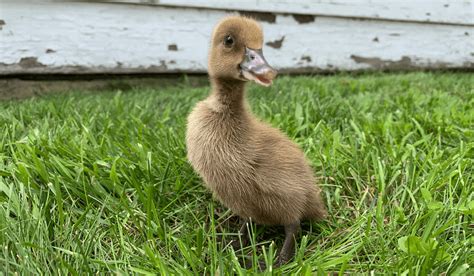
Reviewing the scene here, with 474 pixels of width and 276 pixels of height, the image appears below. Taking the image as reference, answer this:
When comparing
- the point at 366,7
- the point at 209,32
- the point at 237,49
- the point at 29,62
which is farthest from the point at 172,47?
the point at 237,49

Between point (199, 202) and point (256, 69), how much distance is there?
0.54 m

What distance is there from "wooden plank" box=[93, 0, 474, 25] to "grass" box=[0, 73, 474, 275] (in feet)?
5.76

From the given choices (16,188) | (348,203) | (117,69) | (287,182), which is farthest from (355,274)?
(117,69)

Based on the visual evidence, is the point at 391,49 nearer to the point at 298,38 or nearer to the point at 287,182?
the point at 298,38

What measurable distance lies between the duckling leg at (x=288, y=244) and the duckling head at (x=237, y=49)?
446 millimetres

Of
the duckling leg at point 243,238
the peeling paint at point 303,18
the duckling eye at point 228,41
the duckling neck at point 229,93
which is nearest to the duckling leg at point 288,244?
the duckling leg at point 243,238

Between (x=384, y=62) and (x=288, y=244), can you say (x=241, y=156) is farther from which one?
(x=384, y=62)

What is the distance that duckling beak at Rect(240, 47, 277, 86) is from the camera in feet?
3.74

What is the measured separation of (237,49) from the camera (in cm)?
125

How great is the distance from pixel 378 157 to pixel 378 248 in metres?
0.47

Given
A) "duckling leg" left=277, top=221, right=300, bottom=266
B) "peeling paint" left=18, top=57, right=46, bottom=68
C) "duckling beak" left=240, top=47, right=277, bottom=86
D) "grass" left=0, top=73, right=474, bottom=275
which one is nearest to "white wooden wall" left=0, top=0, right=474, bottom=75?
"peeling paint" left=18, top=57, right=46, bottom=68

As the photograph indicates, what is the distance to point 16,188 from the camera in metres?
1.34

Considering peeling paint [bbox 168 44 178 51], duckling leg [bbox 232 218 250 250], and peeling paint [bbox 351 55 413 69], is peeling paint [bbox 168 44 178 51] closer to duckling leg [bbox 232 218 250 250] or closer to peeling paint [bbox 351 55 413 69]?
peeling paint [bbox 351 55 413 69]

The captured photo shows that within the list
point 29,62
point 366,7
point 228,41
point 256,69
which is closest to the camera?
point 256,69
